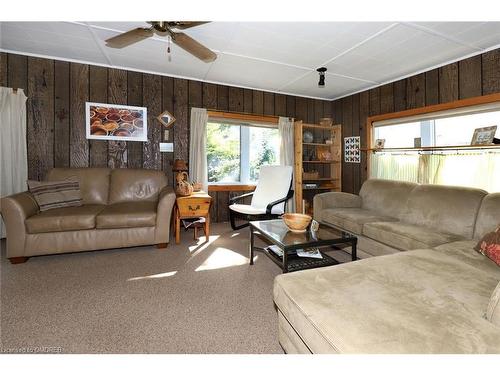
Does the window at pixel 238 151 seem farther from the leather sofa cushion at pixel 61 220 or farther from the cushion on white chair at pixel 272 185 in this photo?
the leather sofa cushion at pixel 61 220

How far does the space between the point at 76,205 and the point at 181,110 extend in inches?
79.8

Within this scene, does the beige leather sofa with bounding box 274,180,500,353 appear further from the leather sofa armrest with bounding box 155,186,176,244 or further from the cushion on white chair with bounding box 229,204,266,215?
the leather sofa armrest with bounding box 155,186,176,244

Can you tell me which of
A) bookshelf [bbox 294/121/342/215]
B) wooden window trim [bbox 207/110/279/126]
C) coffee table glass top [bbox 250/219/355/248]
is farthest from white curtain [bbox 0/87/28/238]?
bookshelf [bbox 294/121/342/215]

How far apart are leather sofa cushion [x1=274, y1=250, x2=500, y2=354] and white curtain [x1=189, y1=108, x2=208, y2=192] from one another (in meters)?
2.98

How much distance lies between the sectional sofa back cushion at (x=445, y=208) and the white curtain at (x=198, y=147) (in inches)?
113

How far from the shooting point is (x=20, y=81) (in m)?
3.23

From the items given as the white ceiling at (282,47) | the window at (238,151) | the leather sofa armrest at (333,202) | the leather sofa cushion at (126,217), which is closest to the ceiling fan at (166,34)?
the white ceiling at (282,47)

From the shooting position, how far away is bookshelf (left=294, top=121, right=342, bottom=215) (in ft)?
14.9

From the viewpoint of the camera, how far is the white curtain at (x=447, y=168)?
2.68m
